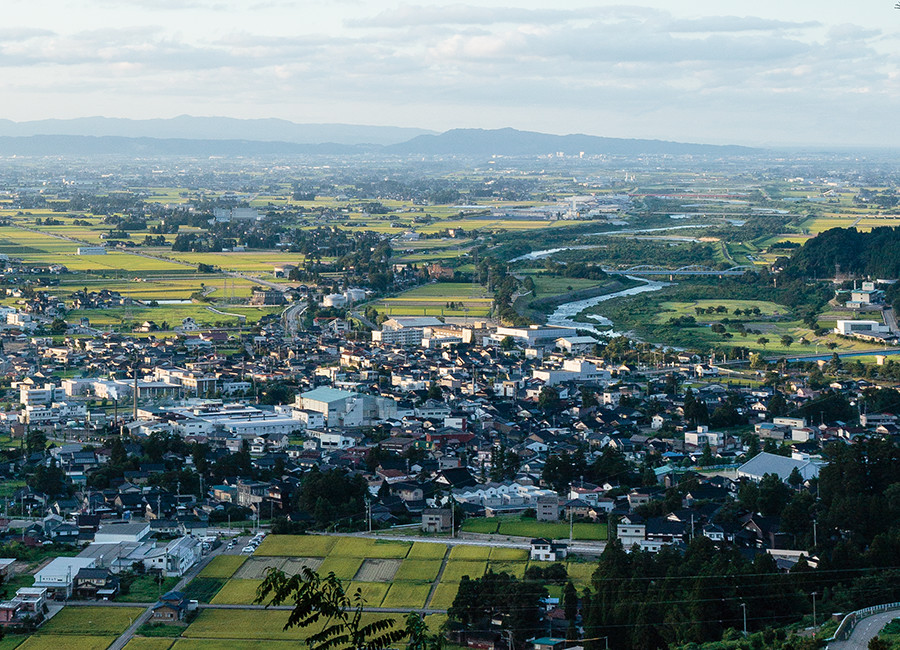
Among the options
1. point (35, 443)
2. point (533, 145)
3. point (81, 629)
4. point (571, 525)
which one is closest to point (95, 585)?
point (81, 629)

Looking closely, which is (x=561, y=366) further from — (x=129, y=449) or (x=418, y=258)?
(x=418, y=258)

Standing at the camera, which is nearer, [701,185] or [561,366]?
[561,366]

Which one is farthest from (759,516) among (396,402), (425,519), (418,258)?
(418,258)

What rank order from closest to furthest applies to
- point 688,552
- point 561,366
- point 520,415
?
1. point 688,552
2. point 520,415
3. point 561,366

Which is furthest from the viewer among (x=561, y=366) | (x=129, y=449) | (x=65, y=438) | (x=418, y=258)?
(x=418, y=258)

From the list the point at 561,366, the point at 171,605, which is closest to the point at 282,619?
the point at 171,605

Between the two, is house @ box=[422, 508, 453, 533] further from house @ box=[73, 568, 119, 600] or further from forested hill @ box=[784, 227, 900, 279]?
forested hill @ box=[784, 227, 900, 279]

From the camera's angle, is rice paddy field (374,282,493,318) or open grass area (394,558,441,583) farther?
rice paddy field (374,282,493,318)

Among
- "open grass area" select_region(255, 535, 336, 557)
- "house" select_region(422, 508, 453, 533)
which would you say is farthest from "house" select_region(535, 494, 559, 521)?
"open grass area" select_region(255, 535, 336, 557)

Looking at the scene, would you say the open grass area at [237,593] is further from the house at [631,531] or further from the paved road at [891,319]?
the paved road at [891,319]
